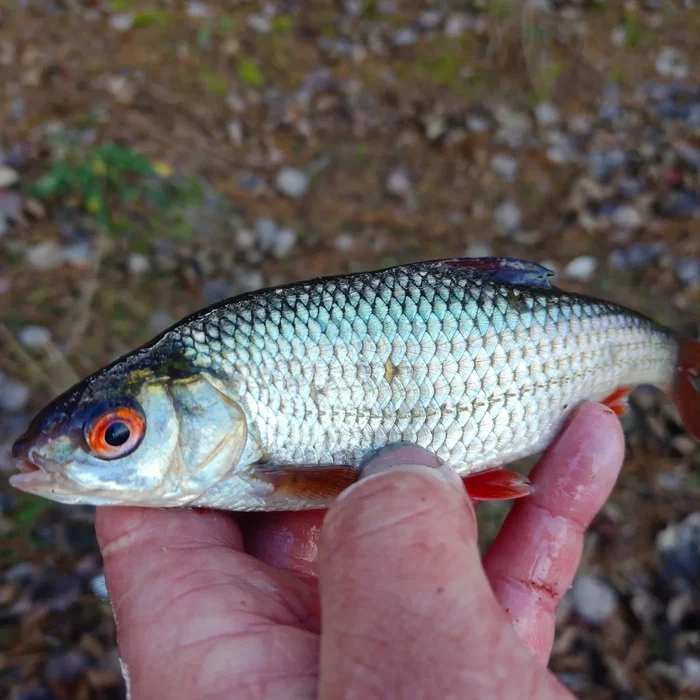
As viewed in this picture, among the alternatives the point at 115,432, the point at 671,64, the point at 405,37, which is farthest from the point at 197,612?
the point at 671,64

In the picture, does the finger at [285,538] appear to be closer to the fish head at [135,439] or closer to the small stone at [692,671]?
the fish head at [135,439]

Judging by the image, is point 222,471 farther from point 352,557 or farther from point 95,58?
point 95,58

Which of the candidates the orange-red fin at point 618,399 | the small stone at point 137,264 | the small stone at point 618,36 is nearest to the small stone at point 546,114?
the small stone at point 618,36

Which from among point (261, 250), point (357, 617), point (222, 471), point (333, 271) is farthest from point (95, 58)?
point (357, 617)

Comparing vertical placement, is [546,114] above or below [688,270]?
above

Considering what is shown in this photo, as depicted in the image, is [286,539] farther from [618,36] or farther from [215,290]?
[618,36]
